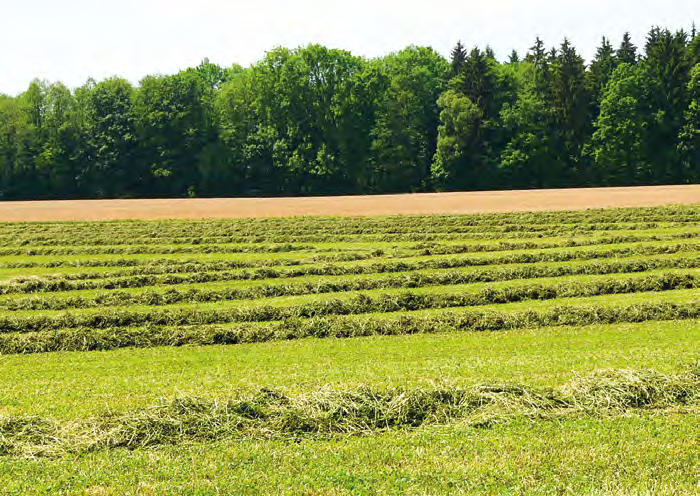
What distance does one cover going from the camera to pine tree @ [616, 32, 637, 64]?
406 ft

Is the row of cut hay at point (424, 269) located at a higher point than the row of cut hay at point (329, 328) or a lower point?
higher

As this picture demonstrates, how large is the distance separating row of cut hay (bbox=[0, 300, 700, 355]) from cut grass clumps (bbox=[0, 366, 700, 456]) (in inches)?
270

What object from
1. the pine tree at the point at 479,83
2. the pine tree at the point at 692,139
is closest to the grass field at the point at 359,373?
the pine tree at the point at 692,139

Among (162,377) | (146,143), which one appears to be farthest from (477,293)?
(146,143)

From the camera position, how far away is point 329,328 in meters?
19.7

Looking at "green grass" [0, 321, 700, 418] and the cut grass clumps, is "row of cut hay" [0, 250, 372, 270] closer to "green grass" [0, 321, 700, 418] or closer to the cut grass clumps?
"green grass" [0, 321, 700, 418]

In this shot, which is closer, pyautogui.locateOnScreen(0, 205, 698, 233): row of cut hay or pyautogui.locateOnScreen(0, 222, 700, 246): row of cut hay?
pyautogui.locateOnScreen(0, 222, 700, 246): row of cut hay

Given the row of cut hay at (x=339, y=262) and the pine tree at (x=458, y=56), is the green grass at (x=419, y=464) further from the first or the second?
the pine tree at (x=458, y=56)

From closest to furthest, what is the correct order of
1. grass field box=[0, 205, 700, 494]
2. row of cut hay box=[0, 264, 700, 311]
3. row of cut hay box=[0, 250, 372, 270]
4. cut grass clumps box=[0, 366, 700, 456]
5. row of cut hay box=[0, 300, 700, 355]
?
grass field box=[0, 205, 700, 494]
cut grass clumps box=[0, 366, 700, 456]
row of cut hay box=[0, 300, 700, 355]
row of cut hay box=[0, 264, 700, 311]
row of cut hay box=[0, 250, 372, 270]

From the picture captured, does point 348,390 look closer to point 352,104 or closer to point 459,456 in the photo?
point 459,456

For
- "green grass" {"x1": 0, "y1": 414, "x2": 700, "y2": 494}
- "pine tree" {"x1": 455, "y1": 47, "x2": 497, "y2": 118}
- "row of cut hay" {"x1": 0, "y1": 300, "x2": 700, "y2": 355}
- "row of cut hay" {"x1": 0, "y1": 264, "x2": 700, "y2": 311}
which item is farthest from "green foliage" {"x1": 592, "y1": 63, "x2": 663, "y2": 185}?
"green grass" {"x1": 0, "y1": 414, "x2": 700, "y2": 494}

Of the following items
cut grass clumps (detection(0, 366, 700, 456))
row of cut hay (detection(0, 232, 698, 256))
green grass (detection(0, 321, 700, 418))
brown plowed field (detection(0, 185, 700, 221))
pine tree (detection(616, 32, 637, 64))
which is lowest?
green grass (detection(0, 321, 700, 418))

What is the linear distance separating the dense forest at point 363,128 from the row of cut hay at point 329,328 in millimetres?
78801

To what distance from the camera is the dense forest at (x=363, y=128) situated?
317 ft
